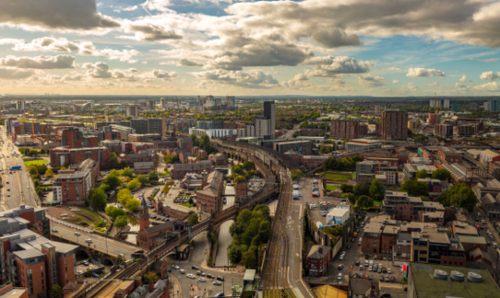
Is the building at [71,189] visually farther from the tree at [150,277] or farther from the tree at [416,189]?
the tree at [416,189]

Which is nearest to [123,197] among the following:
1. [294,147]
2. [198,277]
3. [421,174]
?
[198,277]

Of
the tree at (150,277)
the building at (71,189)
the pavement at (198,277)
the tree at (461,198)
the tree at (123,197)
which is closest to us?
the tree at (150,277)

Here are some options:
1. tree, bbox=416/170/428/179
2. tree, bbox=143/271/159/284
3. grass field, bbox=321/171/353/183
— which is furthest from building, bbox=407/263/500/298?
grass field, bbox=321/171/353/183

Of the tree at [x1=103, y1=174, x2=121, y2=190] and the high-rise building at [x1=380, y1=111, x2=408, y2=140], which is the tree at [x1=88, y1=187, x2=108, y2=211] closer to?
the tree at [x1=103, y1=174, x2=121, y2=190]

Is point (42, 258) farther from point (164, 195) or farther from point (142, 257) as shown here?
point (164, 195)

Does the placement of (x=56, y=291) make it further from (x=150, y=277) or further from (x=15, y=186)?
(x=15, y=186)

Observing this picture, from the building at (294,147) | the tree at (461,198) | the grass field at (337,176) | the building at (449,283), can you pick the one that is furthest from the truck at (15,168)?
the building at (449,283)

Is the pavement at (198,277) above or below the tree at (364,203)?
below

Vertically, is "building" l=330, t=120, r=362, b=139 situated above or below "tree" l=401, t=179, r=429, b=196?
above
